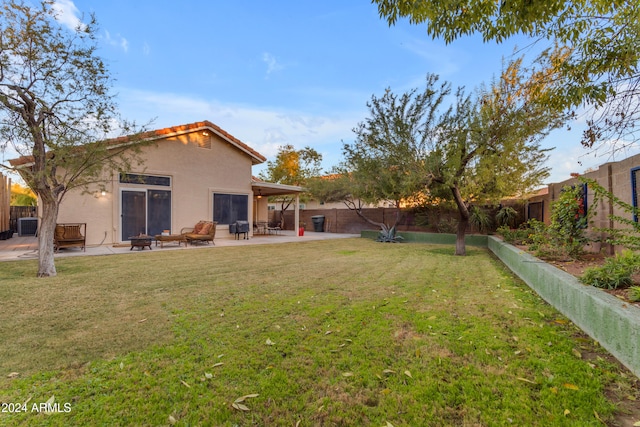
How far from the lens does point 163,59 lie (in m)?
11.0

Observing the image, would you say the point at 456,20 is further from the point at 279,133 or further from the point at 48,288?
the point at 279,133

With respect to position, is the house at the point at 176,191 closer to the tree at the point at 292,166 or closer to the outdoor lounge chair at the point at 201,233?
the outdoor lounge chair at the point at 201,233

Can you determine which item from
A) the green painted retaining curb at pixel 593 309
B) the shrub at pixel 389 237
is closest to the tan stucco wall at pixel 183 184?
the shrub at pixel 389 237

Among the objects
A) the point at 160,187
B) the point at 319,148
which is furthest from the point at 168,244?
the point at 319,148

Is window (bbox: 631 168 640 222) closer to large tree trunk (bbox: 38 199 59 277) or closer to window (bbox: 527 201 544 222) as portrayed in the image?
window (bbox: 527 201 544 222)

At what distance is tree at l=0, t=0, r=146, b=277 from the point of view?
5652 mm

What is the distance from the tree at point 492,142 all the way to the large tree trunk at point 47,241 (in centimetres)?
889

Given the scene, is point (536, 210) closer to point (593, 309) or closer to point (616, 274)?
point (616, 274)

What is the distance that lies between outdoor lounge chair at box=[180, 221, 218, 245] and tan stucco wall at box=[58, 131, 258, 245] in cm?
54

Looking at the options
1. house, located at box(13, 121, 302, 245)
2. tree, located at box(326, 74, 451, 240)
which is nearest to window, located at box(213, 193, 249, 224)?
house, located at box(13, 121, 302, 245)

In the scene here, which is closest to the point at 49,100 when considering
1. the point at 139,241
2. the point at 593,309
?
the point at 139,241

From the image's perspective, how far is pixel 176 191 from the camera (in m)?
12.2

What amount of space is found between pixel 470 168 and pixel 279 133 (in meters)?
20.9

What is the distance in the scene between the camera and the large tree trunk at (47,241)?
594 centimetres
